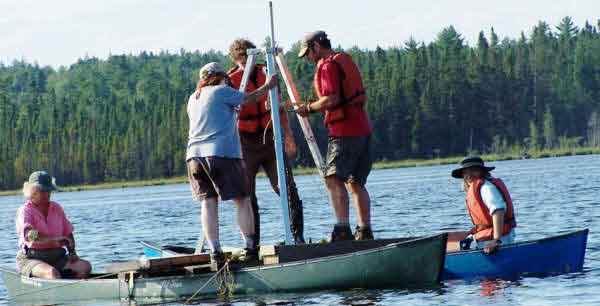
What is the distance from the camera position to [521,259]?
635 inches

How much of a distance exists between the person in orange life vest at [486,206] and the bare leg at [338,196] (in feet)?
4.83

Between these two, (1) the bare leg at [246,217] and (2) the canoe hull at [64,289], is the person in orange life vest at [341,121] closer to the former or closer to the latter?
(1) the bare leg at [246,217]

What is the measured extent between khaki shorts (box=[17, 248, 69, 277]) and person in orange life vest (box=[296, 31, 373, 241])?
11.2 feet

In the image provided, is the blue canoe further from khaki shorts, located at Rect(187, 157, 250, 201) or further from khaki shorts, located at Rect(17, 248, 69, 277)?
khaki shorts, located at Rect(17, 248, 69, 277)

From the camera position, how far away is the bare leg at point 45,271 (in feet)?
53.1

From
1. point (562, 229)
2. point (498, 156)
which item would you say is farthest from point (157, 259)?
point (498, 156)

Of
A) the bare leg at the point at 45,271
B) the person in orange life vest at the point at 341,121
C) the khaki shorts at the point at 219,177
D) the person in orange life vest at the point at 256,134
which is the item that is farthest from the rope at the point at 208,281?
the bare leg at the point at 45,271

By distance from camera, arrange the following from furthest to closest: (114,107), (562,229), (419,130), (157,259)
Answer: (114,107), (419,130), (562,229), (157,259)

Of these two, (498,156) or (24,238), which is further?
(498,156)

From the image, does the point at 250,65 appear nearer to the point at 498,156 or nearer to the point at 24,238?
the point at 24,238

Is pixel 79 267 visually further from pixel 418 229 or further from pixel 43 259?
pixel 418 229

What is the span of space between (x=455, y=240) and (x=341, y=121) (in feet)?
10.2

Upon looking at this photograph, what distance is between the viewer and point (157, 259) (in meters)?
15.9

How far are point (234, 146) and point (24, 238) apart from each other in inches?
116
